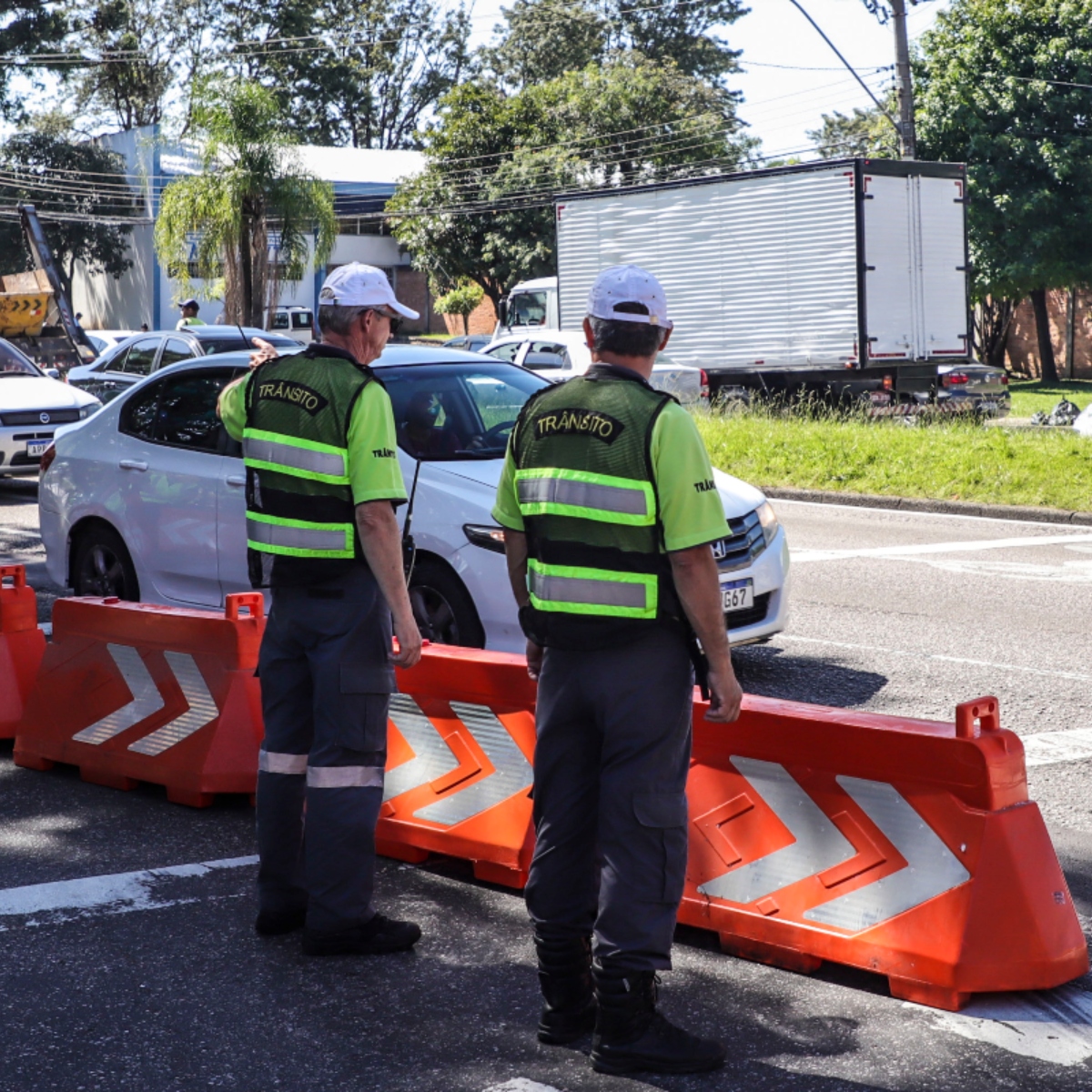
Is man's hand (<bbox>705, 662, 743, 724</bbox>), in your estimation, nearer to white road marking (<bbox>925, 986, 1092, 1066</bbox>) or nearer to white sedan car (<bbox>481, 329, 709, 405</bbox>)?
white road marking (<bbox>925, 986, 1092, 1066</bbox>)

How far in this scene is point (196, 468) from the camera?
8102 mm

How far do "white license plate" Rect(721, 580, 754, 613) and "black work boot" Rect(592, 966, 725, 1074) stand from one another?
385 cm

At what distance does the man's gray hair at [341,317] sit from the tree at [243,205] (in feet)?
96.8

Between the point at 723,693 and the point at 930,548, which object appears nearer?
the point at 723,693

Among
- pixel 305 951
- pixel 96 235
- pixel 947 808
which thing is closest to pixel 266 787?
pixel 305 951

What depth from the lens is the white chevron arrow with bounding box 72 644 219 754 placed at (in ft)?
19.0

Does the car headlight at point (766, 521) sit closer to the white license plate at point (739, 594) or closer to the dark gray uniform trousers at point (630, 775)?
the white license plate at point (739, 594)

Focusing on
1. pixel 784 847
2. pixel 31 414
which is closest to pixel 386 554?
pixel 784 847

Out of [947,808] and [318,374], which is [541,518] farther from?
[947,808]

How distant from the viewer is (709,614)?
3.56 m

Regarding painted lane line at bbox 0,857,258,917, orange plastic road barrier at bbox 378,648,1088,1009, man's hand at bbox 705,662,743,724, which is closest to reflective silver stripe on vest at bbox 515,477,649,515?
man's hand at bbox 705,662,743,724

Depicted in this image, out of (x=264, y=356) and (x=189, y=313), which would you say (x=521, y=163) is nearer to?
(x=189, y=313)

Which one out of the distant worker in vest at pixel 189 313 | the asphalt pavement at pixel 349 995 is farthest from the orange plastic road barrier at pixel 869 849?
the distant worker in vest at pixel 189 313

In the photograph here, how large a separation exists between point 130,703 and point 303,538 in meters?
2.03
